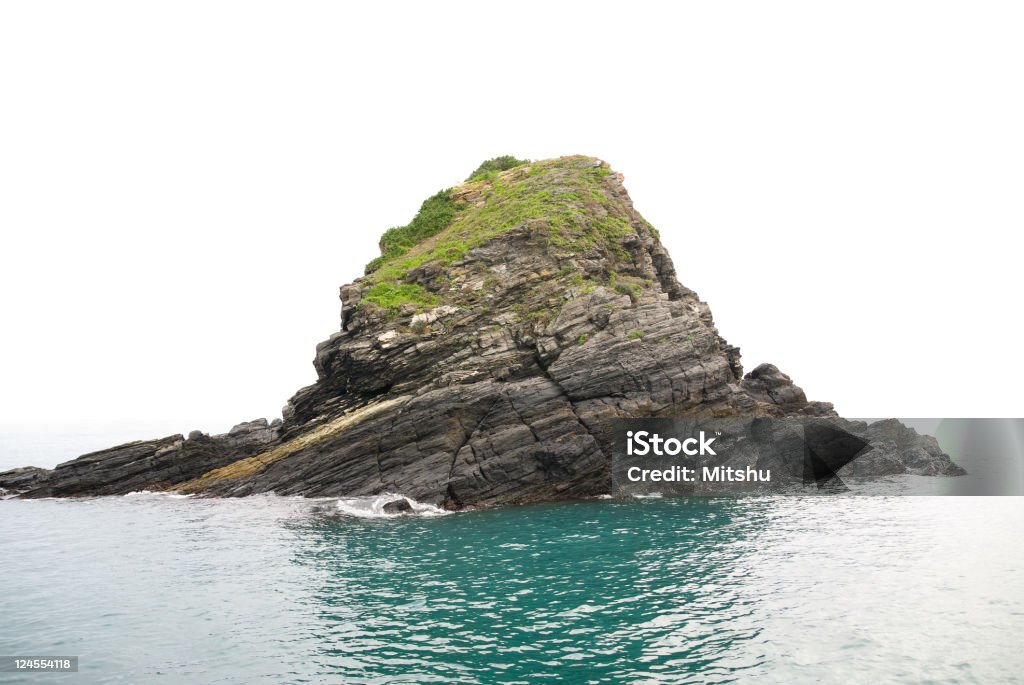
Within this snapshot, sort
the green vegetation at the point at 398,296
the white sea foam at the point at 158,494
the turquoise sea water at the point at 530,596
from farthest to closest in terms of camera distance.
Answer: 1. the green vegetation at the point at 398,296
2. the white sea foam at the point at 158,494
3. the turquoise sea water at the point at 530,596

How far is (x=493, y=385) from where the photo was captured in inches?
1704

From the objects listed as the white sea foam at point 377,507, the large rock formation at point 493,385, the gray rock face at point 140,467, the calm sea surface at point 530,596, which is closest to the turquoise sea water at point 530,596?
the calm sea surface at point 530,596

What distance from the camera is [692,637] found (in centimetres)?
1912

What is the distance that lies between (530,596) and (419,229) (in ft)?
151

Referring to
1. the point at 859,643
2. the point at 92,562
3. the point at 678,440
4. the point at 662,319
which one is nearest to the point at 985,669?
the point at 859,643

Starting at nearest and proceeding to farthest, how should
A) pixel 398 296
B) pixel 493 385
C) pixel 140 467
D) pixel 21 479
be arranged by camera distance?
pixel 493 385, pixel 398 296, pixel 140 467, pixel 21 479

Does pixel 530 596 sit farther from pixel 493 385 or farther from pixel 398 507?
pixel 493 385

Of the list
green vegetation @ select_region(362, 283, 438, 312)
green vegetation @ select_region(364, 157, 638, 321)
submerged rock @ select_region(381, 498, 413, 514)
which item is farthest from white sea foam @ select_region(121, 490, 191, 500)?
green vegetation @ select_region(364, 157, 638, 321)

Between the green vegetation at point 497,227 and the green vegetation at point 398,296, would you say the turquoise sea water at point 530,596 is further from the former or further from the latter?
the green vegetation at point 497,227

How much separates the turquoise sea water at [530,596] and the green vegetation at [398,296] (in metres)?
17.6

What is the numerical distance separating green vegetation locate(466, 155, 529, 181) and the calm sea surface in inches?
1723

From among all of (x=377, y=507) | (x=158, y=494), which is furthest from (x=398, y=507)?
(x=158, y=494)

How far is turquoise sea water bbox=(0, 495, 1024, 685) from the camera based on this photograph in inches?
693

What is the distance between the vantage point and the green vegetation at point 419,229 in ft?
199
